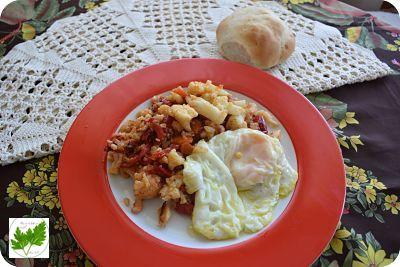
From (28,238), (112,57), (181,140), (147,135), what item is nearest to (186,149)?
(181,140)

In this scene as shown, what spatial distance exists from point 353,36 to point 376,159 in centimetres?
76

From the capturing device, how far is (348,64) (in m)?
1.88

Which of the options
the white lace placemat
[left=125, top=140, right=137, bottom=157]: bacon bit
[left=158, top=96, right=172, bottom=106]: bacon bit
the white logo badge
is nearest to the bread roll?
the white lace placemat

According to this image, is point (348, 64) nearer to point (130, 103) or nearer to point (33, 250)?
point (130, 103)

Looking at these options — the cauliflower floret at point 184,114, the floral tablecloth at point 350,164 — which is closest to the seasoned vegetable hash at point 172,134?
the cauliflower floret at point 184,114

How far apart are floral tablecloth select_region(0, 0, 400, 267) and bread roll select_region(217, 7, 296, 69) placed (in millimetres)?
270

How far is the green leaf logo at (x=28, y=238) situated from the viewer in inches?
50.8

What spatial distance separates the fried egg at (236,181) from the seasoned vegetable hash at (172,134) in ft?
0.15

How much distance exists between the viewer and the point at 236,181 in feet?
4.21

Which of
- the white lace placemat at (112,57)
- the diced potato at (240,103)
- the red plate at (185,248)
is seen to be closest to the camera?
the red plate at (185,248)

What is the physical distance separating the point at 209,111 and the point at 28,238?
2.47 ft

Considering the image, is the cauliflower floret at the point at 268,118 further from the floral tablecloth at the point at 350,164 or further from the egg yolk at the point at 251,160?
the floral tablecloth at the point at 350,164

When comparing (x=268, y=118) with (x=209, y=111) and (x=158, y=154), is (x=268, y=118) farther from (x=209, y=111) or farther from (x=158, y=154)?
(x=158, y=154)

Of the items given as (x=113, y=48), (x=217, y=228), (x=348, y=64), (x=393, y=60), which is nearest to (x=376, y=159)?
(x=348, y=64)
